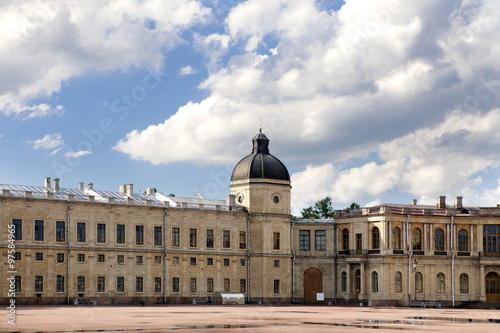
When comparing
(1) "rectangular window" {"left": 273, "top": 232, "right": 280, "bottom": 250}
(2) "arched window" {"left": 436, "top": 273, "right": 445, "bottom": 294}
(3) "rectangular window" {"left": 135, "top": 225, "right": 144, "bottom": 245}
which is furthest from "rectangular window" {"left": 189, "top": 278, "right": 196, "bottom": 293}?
(2) "arched window" {"left": 436, "top": 273, "right": 445, "bottom": 294}

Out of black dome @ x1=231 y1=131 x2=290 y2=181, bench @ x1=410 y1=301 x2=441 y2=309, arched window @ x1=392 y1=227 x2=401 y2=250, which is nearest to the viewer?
bench @ x1=410 y1=301 x2=441 y2=309

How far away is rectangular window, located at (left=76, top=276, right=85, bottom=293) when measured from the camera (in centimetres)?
7244

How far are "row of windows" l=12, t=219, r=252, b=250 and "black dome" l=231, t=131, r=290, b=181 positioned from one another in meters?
6.34

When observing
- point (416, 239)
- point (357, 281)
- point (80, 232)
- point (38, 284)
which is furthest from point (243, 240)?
point (38, 284)

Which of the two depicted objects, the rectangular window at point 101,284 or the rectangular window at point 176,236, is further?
the rectangular window at point 176,236

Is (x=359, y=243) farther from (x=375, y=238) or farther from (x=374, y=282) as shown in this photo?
(x=374, y=282)

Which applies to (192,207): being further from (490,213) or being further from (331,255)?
(490,213)

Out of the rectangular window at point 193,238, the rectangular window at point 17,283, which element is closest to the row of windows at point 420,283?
the rectangular window at point 193,238

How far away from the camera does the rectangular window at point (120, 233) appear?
248ft

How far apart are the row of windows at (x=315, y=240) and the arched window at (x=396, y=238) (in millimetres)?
8090

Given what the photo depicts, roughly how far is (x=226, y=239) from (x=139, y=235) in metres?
10.2

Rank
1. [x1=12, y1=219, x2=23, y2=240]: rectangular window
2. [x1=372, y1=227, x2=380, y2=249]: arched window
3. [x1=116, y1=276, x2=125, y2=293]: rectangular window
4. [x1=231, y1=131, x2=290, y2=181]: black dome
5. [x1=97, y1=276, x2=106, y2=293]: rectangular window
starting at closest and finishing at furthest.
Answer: [x1=12, y1=219, x2=23, y2=240]: rectangular window
[x1=97, y1=276, x2=106, y2=293]: rectangular window
[x1=116, y1=276, x2=125, y2=293]: rectangular window
[x1=372, y1=227, x2=380, y2=249]: arched window
[x1=231, y1=131, x2=290, y2=181]: black dome

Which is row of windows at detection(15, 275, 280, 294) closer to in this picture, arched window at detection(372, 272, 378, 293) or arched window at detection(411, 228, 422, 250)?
arched window at detection(372, 272, 378, 293)

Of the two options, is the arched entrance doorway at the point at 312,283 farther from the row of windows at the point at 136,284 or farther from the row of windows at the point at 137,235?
the row of windows at the point at 137,235
